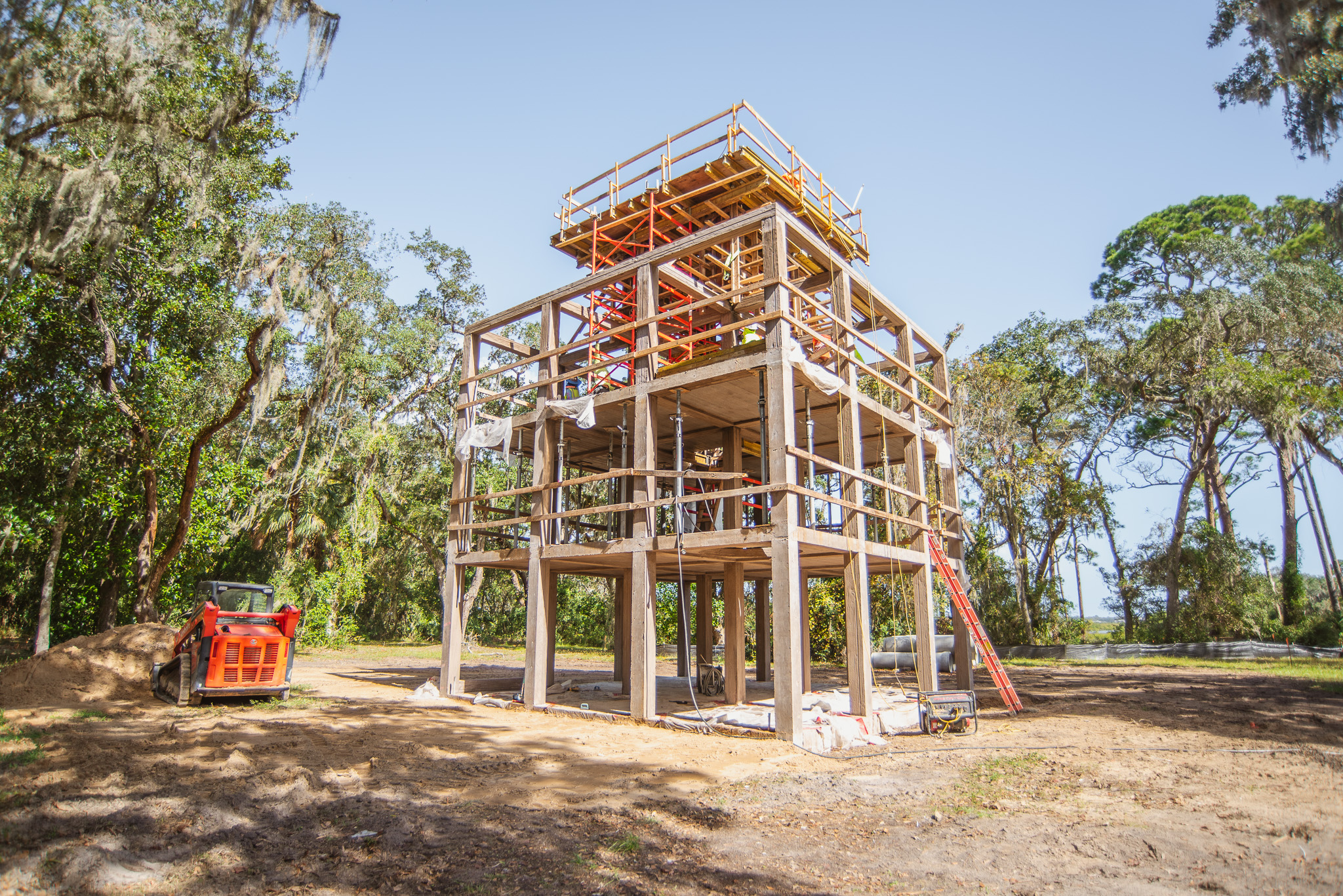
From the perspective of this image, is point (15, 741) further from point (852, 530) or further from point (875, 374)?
point (875, 374)

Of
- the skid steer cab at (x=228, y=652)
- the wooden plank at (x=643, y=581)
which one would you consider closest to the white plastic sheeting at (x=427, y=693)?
the skid steer cab at (x=228, y=652)

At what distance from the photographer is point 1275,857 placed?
5.75 meters

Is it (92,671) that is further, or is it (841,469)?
(92,671)

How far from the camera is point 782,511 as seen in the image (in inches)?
454

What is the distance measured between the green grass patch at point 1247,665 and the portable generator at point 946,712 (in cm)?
1200

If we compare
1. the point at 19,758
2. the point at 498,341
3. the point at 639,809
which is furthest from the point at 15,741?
the point at 498,341

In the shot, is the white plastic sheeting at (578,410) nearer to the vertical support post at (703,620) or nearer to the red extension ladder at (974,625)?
the vertical support post at (703,620)

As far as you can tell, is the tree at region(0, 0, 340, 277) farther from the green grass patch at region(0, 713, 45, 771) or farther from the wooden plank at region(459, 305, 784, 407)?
the green grass patch at region(0, 713, 45, 771)

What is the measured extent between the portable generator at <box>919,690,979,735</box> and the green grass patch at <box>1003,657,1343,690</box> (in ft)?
39.4

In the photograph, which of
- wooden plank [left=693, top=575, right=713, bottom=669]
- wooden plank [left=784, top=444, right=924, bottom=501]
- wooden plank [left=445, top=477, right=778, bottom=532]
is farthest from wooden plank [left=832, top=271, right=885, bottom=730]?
wooden plank [left=693, top=575, right=713, bottom=669]

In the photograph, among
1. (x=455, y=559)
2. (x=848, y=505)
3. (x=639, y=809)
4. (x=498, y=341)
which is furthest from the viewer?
(x=498, y=341)

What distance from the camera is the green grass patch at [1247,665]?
2105 centimetres

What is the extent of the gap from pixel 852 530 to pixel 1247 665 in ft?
72.6

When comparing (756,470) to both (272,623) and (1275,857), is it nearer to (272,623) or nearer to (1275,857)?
(272,623)
